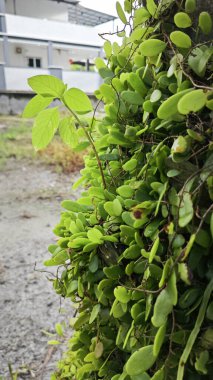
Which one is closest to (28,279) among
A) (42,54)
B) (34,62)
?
(34,62)

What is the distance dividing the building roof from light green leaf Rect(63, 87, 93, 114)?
61.8 ft

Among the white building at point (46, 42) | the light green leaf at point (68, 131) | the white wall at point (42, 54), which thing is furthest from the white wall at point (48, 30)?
the light green leaf at point (68, 131)

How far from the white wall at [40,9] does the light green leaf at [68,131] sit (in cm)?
1720

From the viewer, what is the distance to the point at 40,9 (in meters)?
16.4

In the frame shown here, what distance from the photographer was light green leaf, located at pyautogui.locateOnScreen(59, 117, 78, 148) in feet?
2.31

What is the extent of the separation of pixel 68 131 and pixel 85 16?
Answer: 70.0ft

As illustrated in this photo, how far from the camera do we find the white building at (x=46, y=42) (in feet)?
36.3

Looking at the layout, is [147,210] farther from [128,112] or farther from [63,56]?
[63,56]

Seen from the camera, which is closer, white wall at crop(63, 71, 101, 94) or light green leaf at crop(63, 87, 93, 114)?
light green leaf at crop(63, 87, 93, 114)

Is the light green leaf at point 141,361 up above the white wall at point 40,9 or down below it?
below

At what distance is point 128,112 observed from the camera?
63 cm

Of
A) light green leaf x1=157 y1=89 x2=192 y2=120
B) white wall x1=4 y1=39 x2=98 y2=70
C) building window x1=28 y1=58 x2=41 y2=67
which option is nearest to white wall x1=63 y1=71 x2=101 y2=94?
white wall x1=4 y1=39 x2=98 y2=70

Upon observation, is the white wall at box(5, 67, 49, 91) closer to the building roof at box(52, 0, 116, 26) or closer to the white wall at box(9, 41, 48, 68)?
the white wall at box(9, 41, 48, 68)

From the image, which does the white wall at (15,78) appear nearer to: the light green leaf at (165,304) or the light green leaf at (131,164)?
the light green leaf at (131,164)
